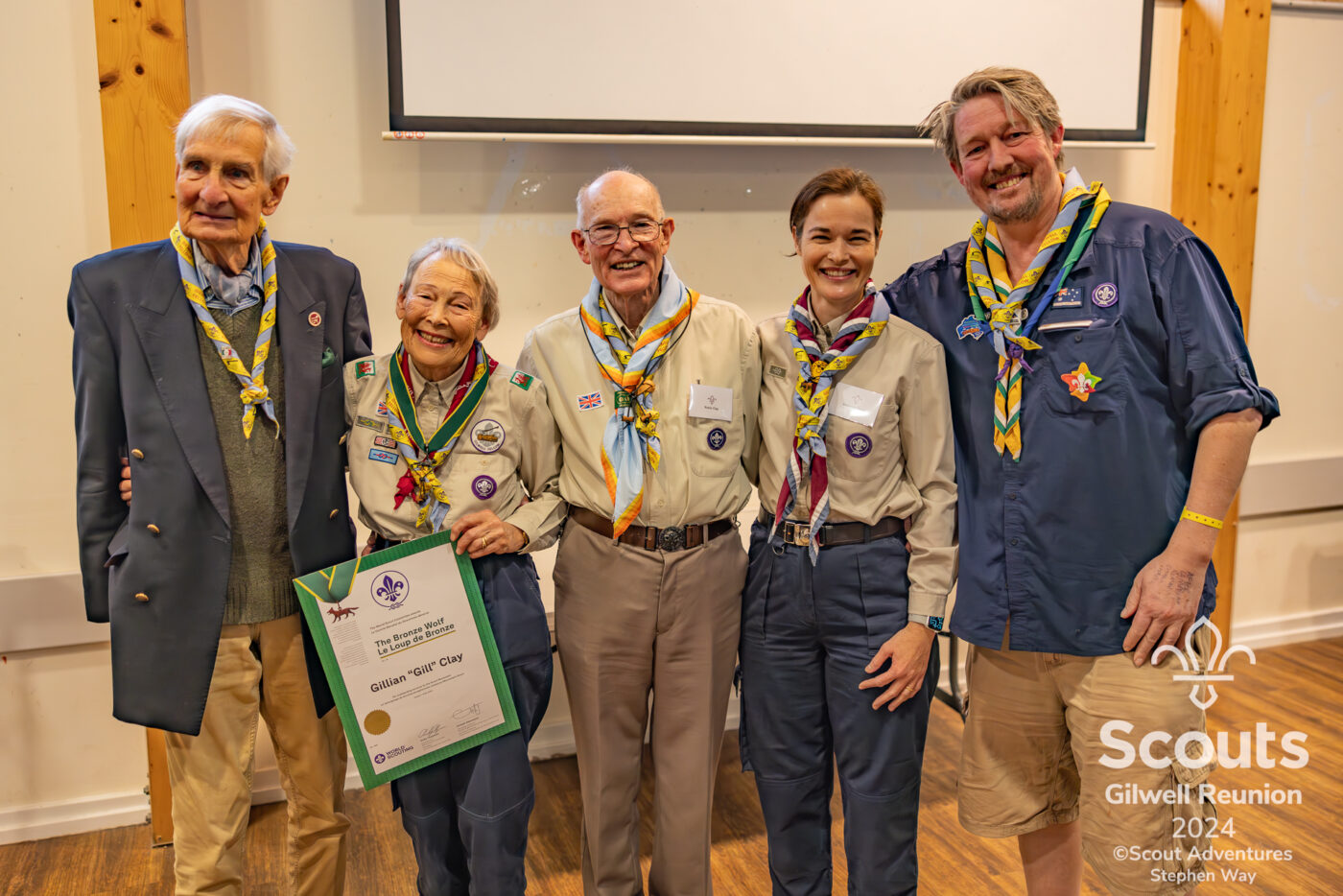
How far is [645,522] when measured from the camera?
2.21 meters

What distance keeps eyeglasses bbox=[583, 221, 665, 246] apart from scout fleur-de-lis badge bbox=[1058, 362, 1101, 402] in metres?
0.95

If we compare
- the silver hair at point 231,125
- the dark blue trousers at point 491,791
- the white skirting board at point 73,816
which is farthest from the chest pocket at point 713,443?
the white skirting board at point 73,816

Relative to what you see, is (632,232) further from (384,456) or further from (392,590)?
(392,590)

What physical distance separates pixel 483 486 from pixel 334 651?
459mm

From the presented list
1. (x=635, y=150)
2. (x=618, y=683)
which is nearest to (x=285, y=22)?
(x=635, y=150)

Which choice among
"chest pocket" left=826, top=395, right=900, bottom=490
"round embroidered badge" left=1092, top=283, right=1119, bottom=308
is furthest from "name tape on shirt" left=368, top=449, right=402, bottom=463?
"round embroidered badge" left=1092, top=283, right=1119, bottom=308

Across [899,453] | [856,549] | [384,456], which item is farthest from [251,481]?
[899,453]

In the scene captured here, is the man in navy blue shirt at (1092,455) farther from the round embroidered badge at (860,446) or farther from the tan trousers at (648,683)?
the tan trousers at (648,683)

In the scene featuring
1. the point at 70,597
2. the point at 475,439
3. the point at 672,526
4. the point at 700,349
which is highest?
the point at 700,349

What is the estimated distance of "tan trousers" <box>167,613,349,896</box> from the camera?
2055 mm

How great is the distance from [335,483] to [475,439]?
0.32 meters

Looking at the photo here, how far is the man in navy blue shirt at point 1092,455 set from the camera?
199 centimetres

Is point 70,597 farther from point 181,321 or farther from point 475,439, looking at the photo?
point 475,439

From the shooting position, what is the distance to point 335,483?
212 centimetres
